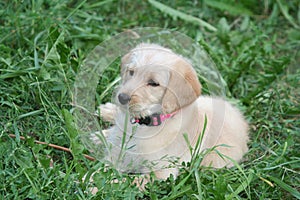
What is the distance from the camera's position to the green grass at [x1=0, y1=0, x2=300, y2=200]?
3408 mm

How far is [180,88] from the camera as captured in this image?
3.56 m

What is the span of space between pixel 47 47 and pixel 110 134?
0.85m

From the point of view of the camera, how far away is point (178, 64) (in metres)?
3.58

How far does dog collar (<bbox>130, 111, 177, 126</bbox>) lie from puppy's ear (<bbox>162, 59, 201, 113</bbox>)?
45mm

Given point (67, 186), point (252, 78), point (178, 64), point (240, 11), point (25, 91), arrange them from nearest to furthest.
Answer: point (67, 186), point (178, 64), point (25, 91), point (252, 78), point (240, 11)

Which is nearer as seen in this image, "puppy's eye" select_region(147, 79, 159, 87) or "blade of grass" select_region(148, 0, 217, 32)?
"puppy's eye" select_region(147, 79, 159, 87)

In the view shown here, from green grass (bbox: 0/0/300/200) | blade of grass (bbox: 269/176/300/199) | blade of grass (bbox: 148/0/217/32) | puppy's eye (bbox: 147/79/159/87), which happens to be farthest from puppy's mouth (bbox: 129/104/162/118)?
blade of grass (bbox: 148/0/217/32)

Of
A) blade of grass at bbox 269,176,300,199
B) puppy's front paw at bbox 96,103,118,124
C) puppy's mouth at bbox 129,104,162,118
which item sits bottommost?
blade of grass at bbox 269,176,300,199

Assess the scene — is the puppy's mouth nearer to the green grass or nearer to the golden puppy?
the golden puppy

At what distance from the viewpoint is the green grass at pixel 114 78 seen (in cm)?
341

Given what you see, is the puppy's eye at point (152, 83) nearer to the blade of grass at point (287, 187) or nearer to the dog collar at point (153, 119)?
the dog collar at point (153, 119)

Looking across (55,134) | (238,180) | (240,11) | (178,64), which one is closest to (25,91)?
(55,134)

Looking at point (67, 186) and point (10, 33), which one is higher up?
point (10, 33)

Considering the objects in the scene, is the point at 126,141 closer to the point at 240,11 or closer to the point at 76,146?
the point at 76,146
